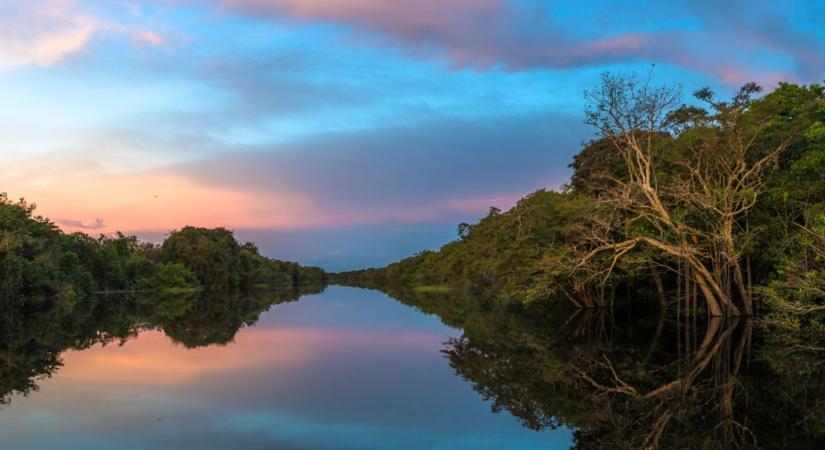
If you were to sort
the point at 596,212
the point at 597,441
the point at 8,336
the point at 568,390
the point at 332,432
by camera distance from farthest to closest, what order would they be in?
the point at 596,212, the point at 8,336, the point at 568,390, the point at 332,432, the point at 597,441

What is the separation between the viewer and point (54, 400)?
420 inches

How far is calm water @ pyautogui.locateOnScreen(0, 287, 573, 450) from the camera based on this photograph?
8.17 metres

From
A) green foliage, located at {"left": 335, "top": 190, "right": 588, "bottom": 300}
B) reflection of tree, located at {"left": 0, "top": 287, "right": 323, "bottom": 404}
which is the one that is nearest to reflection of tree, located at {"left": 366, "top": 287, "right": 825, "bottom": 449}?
green foliage, located at {"left": 335, "top": 190, "right": 588, "bottom": 300}

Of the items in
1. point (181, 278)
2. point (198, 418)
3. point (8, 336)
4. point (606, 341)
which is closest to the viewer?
point (198, 418)

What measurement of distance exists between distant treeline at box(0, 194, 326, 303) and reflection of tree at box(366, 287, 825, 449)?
43318mm

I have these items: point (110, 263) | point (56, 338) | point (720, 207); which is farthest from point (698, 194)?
point (110, 263)

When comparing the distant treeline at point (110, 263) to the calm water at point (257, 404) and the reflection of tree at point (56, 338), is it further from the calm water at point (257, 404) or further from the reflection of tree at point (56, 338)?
the calm water at point (257, 404)

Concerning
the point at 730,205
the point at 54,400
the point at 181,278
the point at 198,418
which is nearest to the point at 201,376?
the point at 54,400

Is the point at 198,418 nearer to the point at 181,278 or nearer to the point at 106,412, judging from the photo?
the point at 106,412

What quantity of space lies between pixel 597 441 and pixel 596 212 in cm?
2316

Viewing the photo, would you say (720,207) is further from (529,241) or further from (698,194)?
(529,241)

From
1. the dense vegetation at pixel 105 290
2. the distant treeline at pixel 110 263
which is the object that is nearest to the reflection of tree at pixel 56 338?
the dense vegetation at pixel 105 290

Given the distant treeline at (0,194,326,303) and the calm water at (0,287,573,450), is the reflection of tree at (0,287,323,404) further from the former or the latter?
the distant treeline at (0,194,326,303)

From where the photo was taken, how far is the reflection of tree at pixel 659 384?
8336mm
